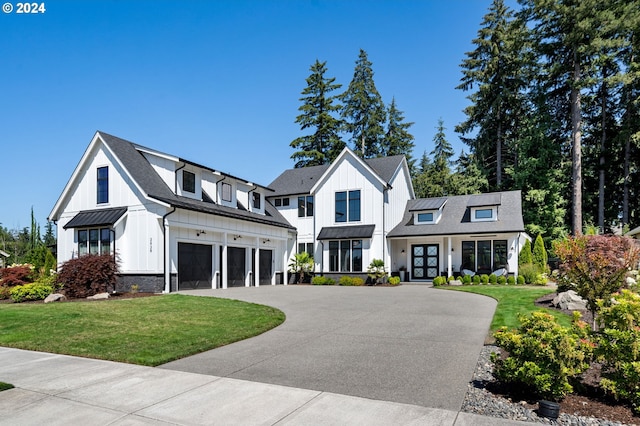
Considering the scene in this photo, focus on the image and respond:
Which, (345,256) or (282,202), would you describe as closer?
(345,256)

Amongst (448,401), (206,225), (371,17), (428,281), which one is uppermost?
(371,17)

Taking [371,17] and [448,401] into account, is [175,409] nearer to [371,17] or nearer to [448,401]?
[448,401]

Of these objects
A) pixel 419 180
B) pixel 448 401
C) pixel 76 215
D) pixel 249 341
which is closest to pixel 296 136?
pixel 419 180

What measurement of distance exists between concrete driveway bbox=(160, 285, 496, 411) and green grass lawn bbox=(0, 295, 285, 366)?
53 cm

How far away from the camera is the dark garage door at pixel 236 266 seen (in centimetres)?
2327

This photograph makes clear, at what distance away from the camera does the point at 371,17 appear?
16.1 meters

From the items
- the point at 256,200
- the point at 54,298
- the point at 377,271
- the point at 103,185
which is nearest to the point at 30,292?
the point at 54,298

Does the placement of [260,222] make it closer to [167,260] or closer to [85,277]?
[167,260]

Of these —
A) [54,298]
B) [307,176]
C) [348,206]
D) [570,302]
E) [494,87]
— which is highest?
[494,87]

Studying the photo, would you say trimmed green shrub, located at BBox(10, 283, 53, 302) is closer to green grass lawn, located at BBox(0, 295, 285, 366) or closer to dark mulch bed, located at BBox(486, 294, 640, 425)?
green grass lawn, located at BBox(0, 295, 285, 366)

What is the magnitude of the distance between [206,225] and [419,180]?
31146mm

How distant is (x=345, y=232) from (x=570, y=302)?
16.4 meters

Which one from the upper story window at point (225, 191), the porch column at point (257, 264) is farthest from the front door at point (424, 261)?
the upper story window at point (225, 191)

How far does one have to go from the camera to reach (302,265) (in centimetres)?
2802
